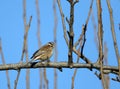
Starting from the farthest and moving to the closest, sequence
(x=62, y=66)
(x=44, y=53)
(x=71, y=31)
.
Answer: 1. (x=44, y=53)
2. (x=62, y=66)
3. (x=71, y=31)

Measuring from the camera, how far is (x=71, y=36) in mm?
2111

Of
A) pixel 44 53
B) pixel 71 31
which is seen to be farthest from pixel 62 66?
pixel 44 53

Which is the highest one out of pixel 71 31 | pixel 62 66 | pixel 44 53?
pixel 44 53

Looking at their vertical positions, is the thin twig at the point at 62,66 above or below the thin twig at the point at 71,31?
below

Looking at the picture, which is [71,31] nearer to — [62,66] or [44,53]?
[62,66]

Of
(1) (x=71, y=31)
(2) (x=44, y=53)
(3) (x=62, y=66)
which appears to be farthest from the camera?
(2) (x=44, y=53)

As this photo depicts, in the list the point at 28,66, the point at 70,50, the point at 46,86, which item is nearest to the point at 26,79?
the point at 46,86

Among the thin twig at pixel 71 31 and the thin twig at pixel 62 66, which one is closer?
the thin twig at pixel 71 31

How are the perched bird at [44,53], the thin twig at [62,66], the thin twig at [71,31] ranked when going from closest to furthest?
the thin twig at [71,31] < the thin twig at [62,66] < the perched bird at [44,53]

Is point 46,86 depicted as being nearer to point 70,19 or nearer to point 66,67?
point 66,67

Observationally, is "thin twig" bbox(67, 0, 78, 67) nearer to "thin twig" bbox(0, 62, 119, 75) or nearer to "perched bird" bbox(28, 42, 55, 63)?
"thin twig" bbox(0, 62, 119, 75)

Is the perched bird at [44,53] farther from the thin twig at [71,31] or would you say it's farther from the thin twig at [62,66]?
the thin twig at [71,31]

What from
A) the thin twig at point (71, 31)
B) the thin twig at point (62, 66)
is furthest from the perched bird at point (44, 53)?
the thin twig at point (71, 31)

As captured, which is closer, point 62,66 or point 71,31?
point 71,31
